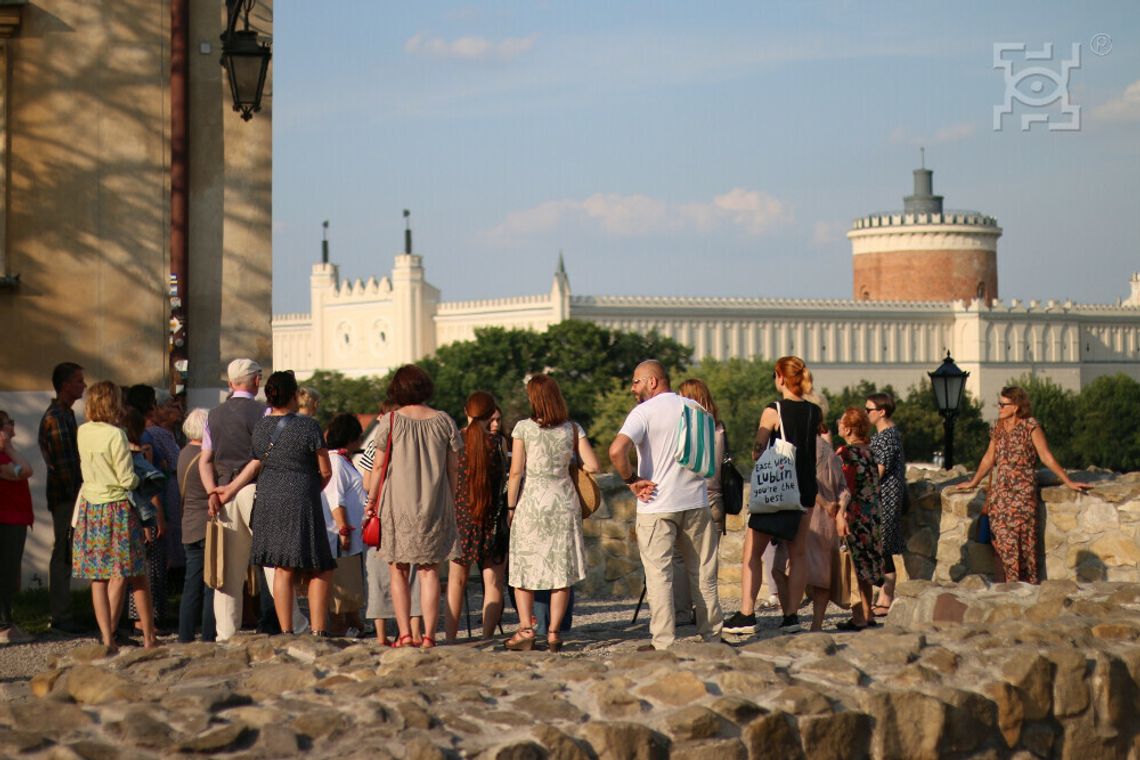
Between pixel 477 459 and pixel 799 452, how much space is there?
165 cm

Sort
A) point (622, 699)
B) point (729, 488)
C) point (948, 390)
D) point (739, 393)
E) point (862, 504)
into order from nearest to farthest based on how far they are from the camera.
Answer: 1. point (622, 699)
2. point (729, 488)
3. point (862, 504)
4. point (948, 390)
5. point (739, 393)

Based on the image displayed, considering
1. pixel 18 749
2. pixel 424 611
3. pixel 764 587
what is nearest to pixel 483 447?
pixel 424 611

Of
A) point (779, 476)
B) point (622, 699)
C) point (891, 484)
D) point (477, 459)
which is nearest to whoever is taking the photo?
point (622, 699)

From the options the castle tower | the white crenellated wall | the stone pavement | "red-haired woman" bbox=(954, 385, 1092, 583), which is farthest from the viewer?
the castle tower

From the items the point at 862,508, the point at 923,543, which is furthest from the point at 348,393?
the point at 862,508

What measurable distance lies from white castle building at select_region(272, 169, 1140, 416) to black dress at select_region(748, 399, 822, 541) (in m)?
124

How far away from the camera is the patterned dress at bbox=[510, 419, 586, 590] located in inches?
373

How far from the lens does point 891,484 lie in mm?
12047

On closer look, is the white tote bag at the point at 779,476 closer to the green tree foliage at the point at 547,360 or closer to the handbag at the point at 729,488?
the handbag at the point at 729,488

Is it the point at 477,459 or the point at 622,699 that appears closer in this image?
the point at 622,699

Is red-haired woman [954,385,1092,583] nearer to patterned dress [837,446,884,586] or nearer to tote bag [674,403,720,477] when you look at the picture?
patterned dress [837,446,884,586]

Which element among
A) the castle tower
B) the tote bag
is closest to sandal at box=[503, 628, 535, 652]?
the tote bag

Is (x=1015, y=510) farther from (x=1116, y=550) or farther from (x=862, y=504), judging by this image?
(x=862, y=504)

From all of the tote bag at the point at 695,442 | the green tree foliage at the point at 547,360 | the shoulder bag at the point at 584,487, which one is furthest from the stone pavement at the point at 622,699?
the green tree foliage at the point at 547,360
